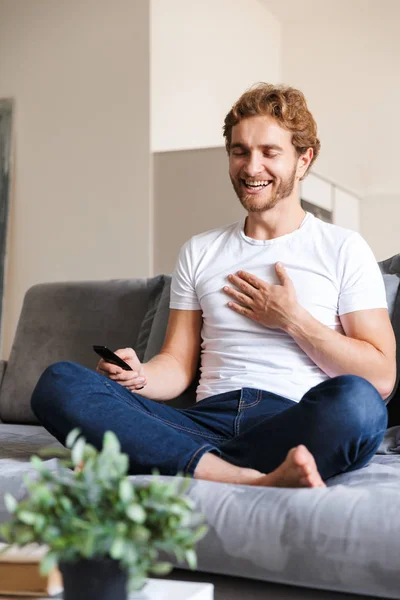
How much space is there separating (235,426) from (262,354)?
0.21 meters

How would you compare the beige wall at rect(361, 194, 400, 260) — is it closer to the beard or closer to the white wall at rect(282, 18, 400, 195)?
the white wall at rect(282, 18, 400, 195)

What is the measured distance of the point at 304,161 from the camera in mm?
2281

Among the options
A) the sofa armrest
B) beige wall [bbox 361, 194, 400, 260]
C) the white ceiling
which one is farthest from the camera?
beige wall [bbox 361, 194, 400, 260]

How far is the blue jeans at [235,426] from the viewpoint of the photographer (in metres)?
1.60

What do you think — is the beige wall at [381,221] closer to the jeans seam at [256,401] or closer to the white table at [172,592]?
the jeans seam at [256,401]

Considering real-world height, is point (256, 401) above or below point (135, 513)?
below

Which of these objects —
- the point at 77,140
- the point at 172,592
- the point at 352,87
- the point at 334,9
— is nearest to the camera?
the point at 172,592

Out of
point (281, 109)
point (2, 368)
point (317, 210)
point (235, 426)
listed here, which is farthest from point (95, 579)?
point (317, 210)

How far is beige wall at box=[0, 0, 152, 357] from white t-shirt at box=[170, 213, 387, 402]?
223 centimetres

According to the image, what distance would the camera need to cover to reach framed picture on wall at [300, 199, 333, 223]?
4.57 m

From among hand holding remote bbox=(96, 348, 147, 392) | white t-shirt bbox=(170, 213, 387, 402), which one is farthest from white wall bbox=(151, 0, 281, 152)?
hand holding remote bbox=(96, 348, 147, 392)

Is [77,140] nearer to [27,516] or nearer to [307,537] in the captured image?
[307,537]

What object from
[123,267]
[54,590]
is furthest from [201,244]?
[123,267]

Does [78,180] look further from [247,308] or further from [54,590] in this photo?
[54,590]
